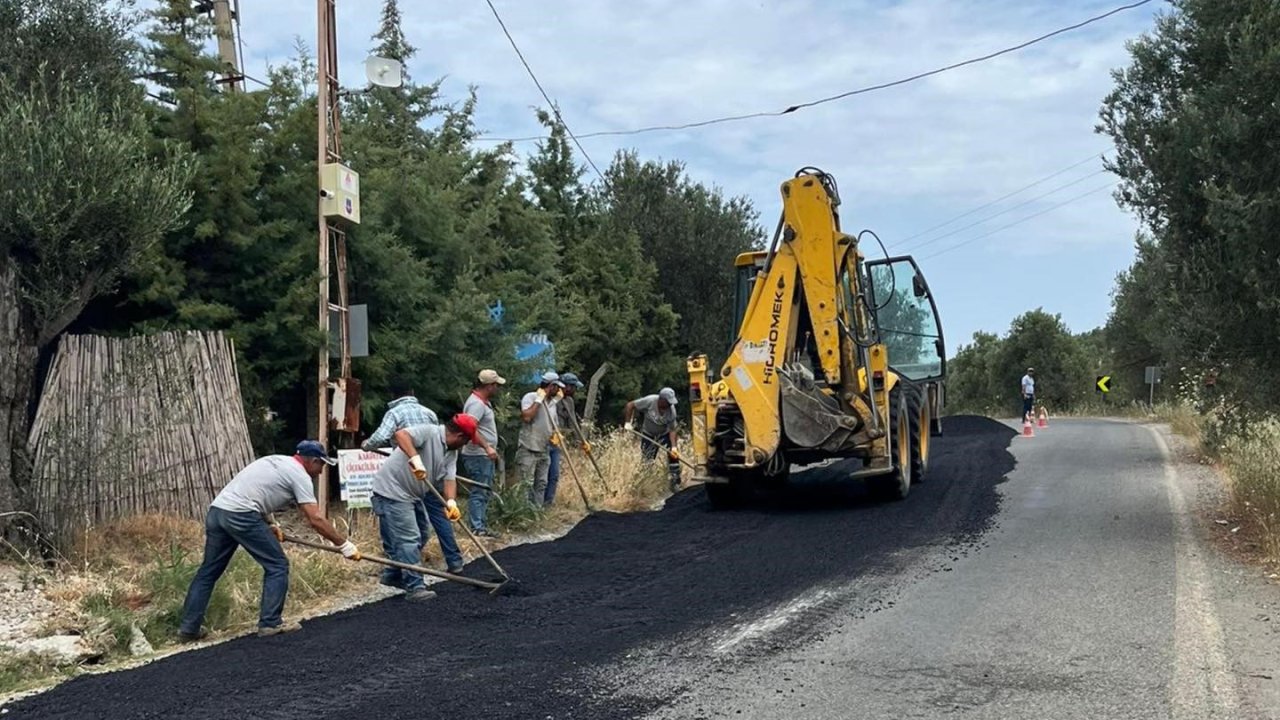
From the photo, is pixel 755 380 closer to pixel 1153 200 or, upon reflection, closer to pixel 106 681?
pixel 1153 200

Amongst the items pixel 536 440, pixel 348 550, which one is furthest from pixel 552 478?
pixel 348 550

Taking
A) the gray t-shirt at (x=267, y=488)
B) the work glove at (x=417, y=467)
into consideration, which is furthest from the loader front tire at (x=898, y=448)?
the gray t-shirt at (x=267, y=488)

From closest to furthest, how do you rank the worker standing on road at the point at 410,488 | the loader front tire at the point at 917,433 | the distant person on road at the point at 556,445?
the worker standing on road at the point at 410,488
the distant person on road at the point at 556,445
the loader front tire at the point at 917,433

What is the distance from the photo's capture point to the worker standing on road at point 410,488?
7902 mm

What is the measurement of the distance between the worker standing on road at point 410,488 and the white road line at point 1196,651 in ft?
15.5

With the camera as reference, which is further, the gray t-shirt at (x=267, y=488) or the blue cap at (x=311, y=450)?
the blue cap at (x=311, y=450)

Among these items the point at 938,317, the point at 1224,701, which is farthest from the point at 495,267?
the point at 1224,701

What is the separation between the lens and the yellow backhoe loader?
431 inches

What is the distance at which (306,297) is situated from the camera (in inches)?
393

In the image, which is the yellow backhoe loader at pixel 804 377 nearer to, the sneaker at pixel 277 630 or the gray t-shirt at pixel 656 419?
the gray t-shirt at pixel 656 419

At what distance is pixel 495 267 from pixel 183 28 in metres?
4.74

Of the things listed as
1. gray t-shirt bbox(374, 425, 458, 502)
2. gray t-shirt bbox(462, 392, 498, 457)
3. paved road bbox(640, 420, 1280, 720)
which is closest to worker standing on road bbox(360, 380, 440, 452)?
gray t-shirt bbox(374, 425, 458, 502)

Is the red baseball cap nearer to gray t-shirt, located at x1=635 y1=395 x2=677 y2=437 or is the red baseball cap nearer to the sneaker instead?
the sneaker

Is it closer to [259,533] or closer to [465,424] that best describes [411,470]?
[465,424]
